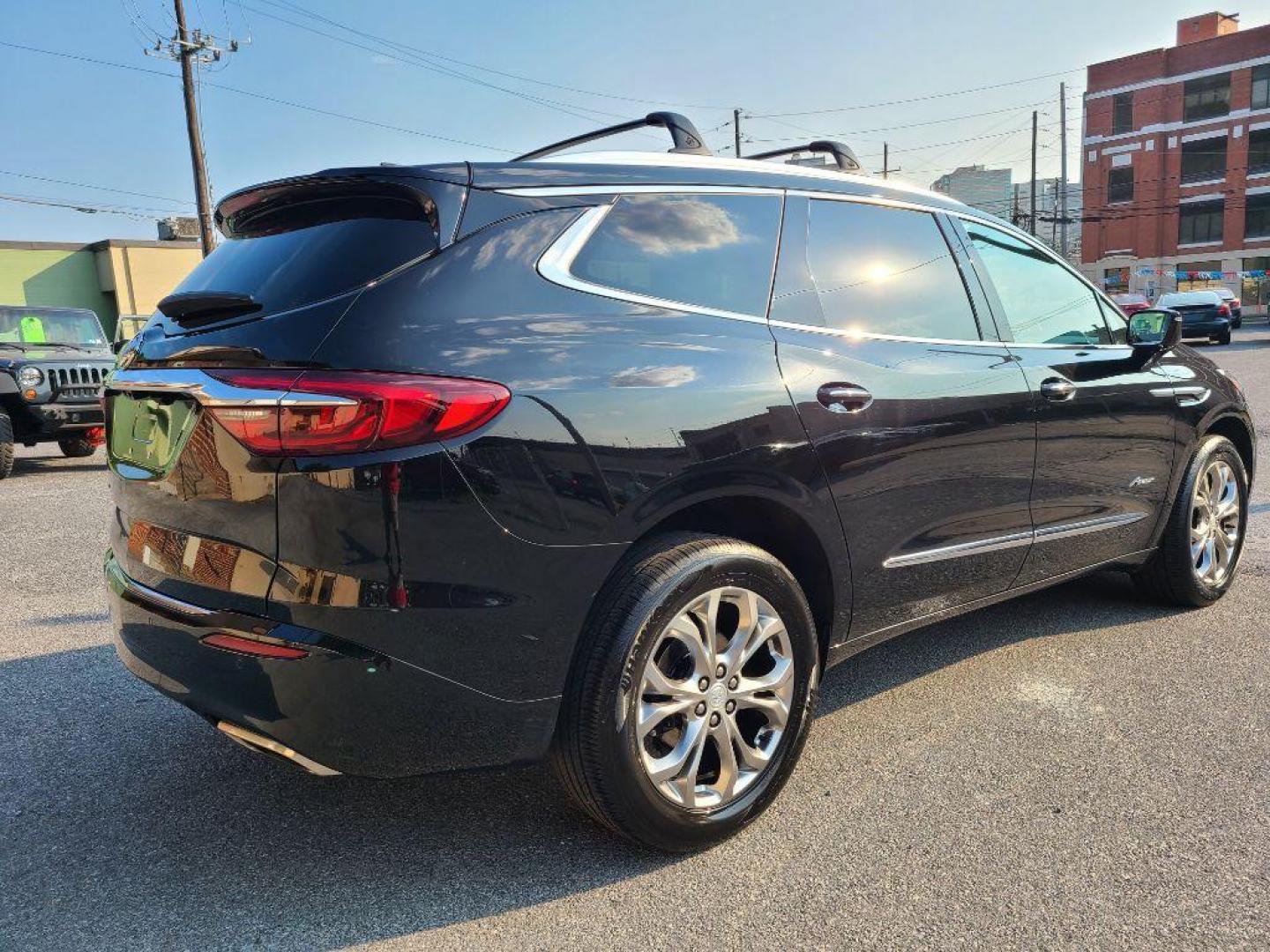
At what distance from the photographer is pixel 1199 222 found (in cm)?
5653

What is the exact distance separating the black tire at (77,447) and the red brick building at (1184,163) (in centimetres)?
5496

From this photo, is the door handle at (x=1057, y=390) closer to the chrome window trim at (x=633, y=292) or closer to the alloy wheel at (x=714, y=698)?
the chrome window trim at (x=633, y=292)

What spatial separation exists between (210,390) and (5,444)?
9.38 m

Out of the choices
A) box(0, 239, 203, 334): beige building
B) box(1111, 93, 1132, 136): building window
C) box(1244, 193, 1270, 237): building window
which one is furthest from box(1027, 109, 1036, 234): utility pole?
box(0, 239, 203, 334): beige building

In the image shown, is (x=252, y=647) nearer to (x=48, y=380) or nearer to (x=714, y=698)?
(x=714, y=698)

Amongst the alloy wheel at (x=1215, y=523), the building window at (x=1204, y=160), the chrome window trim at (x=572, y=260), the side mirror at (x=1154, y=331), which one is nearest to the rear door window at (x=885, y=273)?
the chrome window trim at (x=572, y=260)

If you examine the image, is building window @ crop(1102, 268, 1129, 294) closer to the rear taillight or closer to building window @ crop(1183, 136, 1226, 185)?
building window @ crop(1183, 136, 1226, 185)

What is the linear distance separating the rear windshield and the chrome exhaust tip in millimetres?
978

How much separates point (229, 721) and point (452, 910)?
0.69 meters

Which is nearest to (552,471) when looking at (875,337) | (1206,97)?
(875,337)

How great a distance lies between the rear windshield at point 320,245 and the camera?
2236 mm

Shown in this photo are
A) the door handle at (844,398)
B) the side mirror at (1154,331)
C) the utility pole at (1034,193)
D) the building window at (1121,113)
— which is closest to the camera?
the door handle at (844,398)

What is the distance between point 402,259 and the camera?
2.22 metres

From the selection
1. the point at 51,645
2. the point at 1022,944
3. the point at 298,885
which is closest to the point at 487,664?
the point at 298,885
